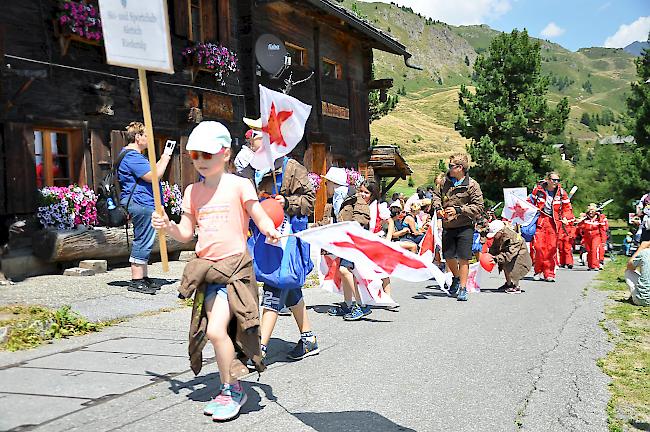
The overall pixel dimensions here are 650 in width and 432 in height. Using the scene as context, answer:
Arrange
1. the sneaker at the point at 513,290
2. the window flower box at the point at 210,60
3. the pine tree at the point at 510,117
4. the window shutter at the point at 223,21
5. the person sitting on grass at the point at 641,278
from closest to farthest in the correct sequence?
the person sitting on grass at the point at 641,278 → the sneaker at the point at 513,290 → the window flower box at the point at 210,60 → the window shutter at the point at 223,21 → the pine tree at the point at 510,117

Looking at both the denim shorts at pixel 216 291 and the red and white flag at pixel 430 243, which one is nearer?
the denim shorts at pixel 216 291

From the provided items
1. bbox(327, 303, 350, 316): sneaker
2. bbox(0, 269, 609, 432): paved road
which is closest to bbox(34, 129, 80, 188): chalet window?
bbox(0, 269, 609, 432): paved road

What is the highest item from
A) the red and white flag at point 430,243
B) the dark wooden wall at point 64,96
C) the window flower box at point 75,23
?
the window flower box at point 75,23

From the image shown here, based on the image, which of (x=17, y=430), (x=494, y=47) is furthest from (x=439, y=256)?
(x=494, y=47)

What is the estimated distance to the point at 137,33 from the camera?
4.17m

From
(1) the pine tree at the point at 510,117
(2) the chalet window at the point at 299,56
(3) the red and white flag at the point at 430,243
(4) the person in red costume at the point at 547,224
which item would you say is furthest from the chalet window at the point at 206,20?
(1) the pine tree at the point at 510,117

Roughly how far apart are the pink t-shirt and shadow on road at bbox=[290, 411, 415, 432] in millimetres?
1207

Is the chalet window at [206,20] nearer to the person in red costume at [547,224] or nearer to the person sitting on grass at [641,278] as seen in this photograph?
the person in red costume at [547,224]

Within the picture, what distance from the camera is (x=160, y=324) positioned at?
273 inches

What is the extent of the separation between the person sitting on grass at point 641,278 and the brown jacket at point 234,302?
7.32m

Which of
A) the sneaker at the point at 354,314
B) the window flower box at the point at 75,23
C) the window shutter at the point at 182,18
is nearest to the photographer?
the sneaker at the point at 354,314

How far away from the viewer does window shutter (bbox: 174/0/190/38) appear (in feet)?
45.2

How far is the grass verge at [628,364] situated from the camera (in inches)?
178

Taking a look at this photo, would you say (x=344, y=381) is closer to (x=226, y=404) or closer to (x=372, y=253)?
(x=226, y=404)
